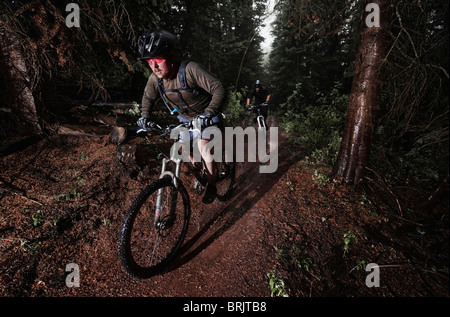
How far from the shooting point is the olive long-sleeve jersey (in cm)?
316

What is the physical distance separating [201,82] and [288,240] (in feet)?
10.0

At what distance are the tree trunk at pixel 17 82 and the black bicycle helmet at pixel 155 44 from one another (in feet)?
10.9

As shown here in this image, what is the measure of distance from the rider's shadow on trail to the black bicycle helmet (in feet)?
10.8

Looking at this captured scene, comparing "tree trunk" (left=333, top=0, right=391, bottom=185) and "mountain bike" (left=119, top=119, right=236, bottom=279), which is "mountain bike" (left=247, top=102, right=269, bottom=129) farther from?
"mountain bike" (left=119, top=119, right=236, bottom=279)

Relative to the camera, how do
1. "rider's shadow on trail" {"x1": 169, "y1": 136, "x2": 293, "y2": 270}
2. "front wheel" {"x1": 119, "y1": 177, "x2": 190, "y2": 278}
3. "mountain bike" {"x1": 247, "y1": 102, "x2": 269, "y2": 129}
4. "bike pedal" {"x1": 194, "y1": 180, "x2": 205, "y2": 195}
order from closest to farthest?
1. "front wheel" {"x1": 119, "y1": 177, "x2": 190, "y2": 278}
2. "rider's shadow on trail" {"x1": 169, "y1": 136, "x2": 293, "y2": 270}
3. "bike pedal" {"x1": 194, "y1": 180, "x2": 205, "y2": 195}
4. "mountain bike" {"x1": 247, "y1": 102, "x2": 269, "y2": 129}

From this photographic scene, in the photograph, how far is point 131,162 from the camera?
431cm

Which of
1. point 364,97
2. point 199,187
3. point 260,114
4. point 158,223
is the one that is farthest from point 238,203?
point 260,114

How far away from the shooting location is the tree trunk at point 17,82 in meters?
4.00

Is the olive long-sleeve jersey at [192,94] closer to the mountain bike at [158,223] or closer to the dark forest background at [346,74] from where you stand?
the mountain bike at [158,223]

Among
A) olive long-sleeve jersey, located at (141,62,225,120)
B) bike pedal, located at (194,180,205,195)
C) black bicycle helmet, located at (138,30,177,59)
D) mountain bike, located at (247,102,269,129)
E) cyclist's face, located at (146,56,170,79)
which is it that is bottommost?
bike pedal, located at (194,180,205,195)

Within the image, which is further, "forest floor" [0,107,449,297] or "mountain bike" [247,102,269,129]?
"mountain bike" [247,102,269,129]

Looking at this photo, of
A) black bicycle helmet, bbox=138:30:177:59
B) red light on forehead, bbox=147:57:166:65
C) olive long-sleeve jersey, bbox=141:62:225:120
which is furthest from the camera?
olive long-sleeve jersey, bbox=141:62:225:120

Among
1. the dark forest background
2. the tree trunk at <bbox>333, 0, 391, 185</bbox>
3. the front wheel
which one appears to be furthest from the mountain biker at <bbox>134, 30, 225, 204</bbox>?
the tree trunk at <bbox>333, 0, 391, 185</bbox>

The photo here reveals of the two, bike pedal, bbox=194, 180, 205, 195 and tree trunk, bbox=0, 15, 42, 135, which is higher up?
tree trunk, bbox=0, 15, 42, 135
